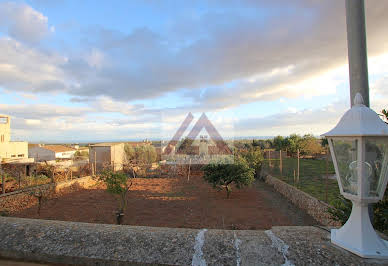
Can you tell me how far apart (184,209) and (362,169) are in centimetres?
544

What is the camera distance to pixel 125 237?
1200mm

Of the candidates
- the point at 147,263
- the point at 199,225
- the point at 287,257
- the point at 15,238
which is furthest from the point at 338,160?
the point at 199,225

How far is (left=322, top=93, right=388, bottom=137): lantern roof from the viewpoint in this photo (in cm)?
118

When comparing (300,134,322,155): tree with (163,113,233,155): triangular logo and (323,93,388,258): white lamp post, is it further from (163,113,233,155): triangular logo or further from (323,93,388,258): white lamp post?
(323,93,388,258): white lamp post

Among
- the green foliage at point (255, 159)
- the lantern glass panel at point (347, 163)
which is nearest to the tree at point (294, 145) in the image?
the green foliage at point (255, 159)

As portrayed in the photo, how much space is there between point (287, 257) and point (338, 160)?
80cm

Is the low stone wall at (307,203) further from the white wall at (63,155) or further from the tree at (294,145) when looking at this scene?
the white wall at (63,155)

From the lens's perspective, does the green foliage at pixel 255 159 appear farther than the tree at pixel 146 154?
No

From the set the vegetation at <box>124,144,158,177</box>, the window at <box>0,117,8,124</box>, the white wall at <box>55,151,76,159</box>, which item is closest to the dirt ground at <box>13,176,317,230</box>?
the vegetation at <box>124,144,158,177</box>

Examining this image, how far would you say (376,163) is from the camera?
129 centimetres

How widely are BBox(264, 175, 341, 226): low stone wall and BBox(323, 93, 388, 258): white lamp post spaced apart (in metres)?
2.93

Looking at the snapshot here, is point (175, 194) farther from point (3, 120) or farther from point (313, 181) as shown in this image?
point (3, 120)

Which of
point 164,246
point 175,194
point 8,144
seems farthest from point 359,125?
point 8,144

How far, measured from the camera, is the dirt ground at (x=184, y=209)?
494 cm
